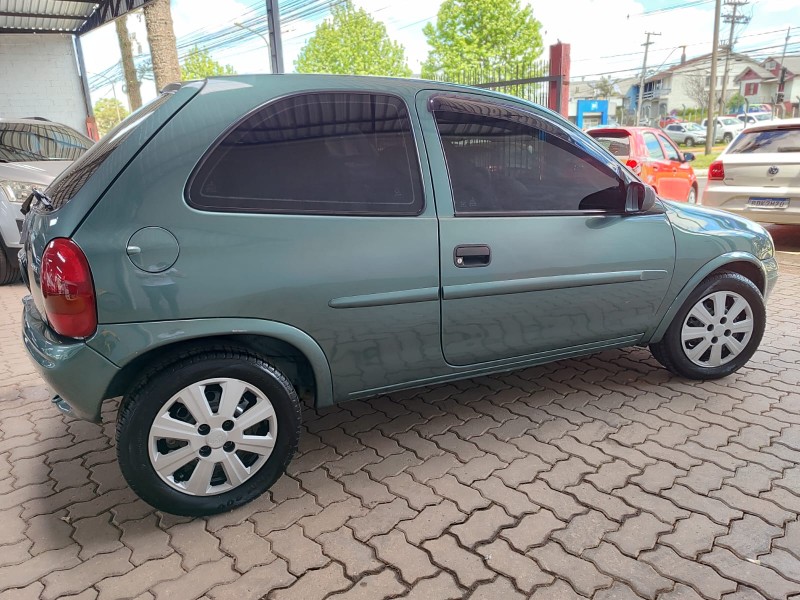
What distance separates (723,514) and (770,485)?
0.35 meters

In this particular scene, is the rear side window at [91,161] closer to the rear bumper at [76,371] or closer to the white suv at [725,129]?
the rear bumper at [76,371]

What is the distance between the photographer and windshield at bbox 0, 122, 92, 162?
6418 millimetres

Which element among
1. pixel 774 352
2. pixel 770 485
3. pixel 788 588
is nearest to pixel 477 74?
pixel 774 352

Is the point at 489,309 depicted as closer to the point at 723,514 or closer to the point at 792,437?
the point at 723,514

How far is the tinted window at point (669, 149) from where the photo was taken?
909 cm

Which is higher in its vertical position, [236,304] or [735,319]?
[236,304]

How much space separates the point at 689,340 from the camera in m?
3.31

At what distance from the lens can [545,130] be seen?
9.26 feet

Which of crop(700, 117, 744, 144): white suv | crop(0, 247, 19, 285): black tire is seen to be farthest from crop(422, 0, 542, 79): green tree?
crop(0, 247, 19, 285): black tire

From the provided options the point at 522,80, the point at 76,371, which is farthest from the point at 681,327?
the point at 522,80

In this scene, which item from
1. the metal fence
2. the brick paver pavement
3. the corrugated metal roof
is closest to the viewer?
the brick paver pavement

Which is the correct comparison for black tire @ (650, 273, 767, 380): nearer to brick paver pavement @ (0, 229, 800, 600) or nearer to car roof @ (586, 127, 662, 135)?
brick paver pavement @ (0, 229, 800, 600)

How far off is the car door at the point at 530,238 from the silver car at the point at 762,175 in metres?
A: 4.76

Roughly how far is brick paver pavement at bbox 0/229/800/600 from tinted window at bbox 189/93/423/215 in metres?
1.22
